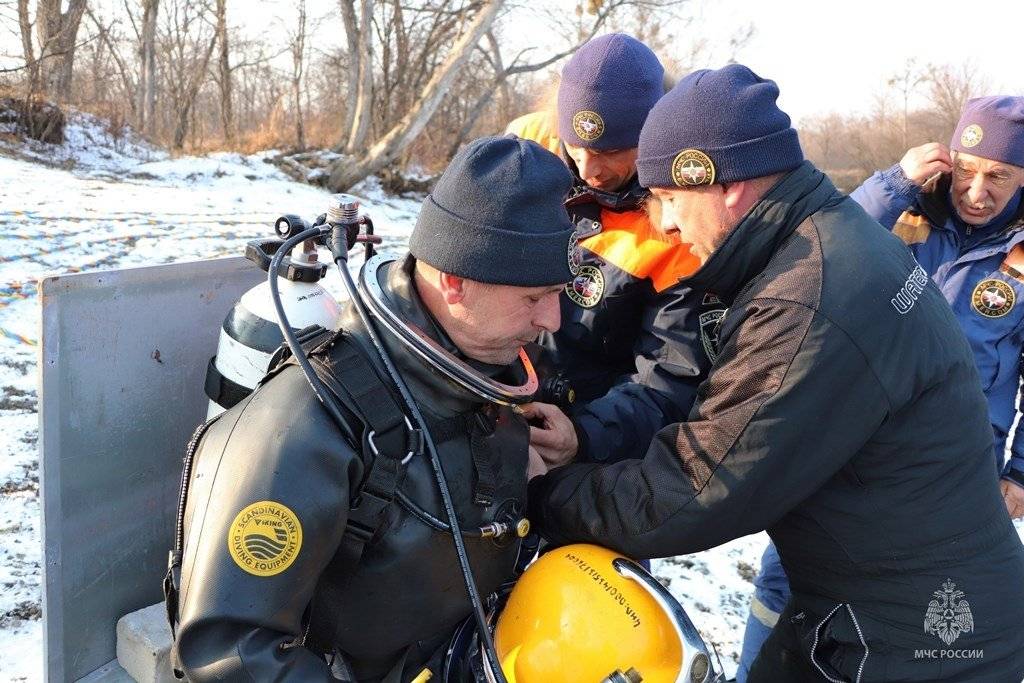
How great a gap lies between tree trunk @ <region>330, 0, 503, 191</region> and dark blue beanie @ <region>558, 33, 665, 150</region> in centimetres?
1295

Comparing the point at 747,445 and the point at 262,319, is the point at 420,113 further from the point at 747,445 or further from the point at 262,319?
the point at 747,445

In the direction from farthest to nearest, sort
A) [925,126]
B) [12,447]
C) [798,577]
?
1. [925,126]
2. [12,447]
3. [798,577]

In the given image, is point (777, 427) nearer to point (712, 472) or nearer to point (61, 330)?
point (712, 472)

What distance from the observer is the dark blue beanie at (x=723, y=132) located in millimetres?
1712

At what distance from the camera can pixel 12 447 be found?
4.26 m

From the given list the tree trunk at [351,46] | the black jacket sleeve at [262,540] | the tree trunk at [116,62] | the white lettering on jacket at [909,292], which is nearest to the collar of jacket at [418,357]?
the black jacket sleeve at [262,540]

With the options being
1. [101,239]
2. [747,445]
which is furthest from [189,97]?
[747,445]

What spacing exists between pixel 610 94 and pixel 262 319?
1153mm

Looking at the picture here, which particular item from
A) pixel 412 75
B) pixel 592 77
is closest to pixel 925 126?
pixel 412 75

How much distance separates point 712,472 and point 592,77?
124 centimetres

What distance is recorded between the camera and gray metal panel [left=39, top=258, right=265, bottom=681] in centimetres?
186

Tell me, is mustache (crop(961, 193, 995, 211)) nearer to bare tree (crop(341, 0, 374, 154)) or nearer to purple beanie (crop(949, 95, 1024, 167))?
purple beanie (crop(949, 95, 1024, 167))

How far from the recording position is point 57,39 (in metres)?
16.2

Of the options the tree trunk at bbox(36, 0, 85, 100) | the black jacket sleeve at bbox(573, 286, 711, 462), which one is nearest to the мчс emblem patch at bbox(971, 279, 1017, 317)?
the black jacket sleeve at bbox(573, 286, 711, 462)
